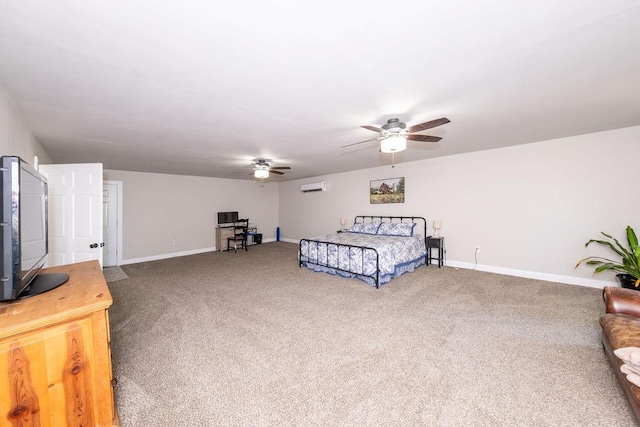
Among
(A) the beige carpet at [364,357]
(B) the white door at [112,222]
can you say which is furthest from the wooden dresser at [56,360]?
(B) the white door at [112,222]

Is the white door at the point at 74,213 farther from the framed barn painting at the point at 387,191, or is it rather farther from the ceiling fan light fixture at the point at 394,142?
the framed barn painting at the point at 387,191

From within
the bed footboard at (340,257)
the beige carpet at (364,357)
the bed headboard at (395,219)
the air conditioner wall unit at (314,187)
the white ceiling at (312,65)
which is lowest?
the beige carpet at (364,357)

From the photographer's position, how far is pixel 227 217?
7945 mm

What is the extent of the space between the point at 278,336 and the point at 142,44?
2.67m

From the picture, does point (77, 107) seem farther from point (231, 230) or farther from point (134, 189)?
point (231, 230)

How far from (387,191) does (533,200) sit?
287cm

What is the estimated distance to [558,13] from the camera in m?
1.40

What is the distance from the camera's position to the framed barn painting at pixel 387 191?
6121 millimetres

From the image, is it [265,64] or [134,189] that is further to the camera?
[134,189]

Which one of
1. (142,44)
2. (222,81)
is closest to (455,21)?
(222,81)

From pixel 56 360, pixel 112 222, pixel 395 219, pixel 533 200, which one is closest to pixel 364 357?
pixel 56 360

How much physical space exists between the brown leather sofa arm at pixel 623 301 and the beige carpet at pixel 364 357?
1.45 feet

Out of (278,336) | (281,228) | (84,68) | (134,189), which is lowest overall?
(278,336)

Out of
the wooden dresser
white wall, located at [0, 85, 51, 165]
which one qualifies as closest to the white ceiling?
white wall, located at [0, 85, 51, 165]
